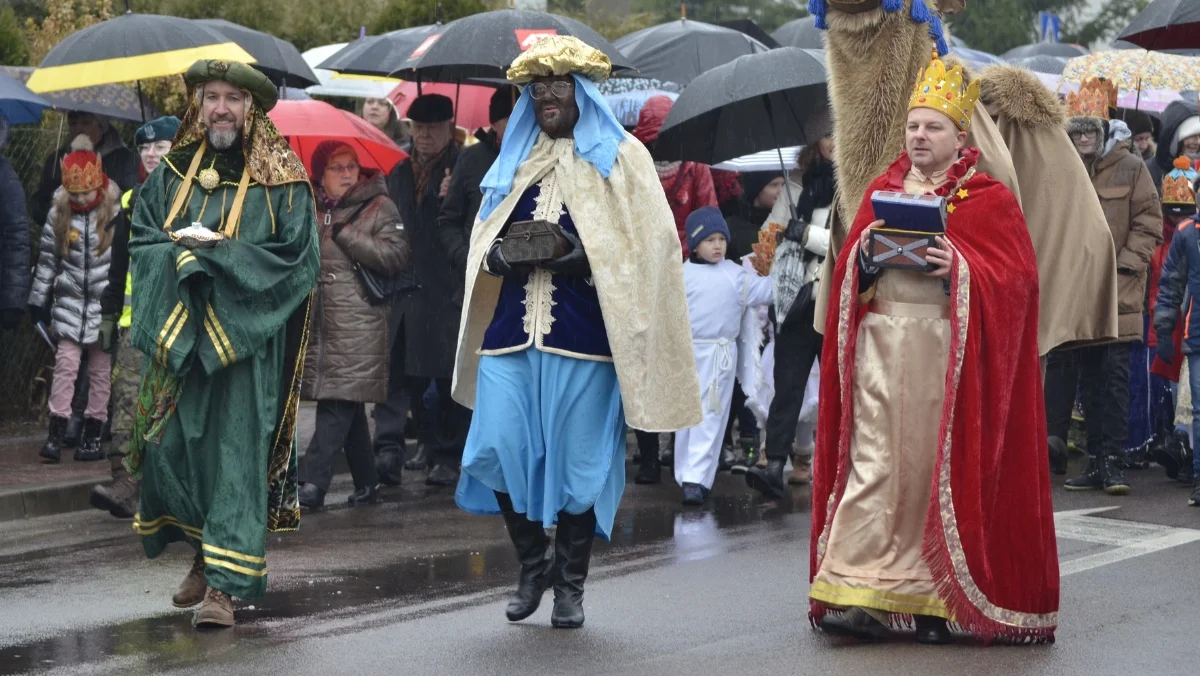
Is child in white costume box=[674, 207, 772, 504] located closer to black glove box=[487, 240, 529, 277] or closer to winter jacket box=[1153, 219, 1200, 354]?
winter jacket box=[1153, 219, 1200, 354]

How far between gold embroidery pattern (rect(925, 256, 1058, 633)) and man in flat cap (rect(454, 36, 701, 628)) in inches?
44.8

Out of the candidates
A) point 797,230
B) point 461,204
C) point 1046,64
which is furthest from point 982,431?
point 1046,64

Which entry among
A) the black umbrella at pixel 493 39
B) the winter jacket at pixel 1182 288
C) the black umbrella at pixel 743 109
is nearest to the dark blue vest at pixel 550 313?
the black umbrella at pixel 493 39

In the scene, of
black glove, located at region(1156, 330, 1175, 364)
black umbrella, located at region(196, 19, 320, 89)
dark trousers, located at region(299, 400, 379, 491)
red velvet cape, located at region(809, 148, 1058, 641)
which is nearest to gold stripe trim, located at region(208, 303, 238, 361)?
red velvet cape, located at region(809, 148, 1058, 641)

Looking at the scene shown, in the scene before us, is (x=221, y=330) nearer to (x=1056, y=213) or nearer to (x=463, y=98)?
(x=1056, y=213)

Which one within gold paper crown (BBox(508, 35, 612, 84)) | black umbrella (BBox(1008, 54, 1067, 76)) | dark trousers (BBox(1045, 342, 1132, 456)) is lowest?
dark trousers (BBox(1045, 342, 1132, 456))

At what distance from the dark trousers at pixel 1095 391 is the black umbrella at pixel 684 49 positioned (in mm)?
4926

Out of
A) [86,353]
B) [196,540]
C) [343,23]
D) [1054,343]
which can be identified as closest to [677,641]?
[196,540]

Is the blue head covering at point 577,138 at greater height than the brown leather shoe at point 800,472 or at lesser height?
greater

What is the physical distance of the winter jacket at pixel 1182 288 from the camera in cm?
1103

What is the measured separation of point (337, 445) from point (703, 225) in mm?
2514

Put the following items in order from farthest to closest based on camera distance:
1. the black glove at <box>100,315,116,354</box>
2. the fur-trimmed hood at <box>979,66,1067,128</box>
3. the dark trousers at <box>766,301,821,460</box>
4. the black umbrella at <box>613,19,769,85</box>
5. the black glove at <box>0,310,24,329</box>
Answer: the black umbrella at <box>613,19,769,85</box> → the black glove at <box>0,310,24,329</box> → the dark trousers at <box>766,301,821,460</box> → the black glove at <box>100,315,116,354</box> → the fur-trimmed hood at <box>979,66,1067,128</box>

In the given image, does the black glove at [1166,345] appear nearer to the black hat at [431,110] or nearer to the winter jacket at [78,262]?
the black hat at [431,110]

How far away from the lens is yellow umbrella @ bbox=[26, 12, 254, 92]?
11.2 m
